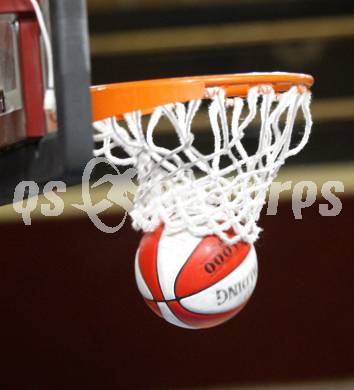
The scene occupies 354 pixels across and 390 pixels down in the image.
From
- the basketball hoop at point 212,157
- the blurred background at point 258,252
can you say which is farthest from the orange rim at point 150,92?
the blurred background at point 258,252

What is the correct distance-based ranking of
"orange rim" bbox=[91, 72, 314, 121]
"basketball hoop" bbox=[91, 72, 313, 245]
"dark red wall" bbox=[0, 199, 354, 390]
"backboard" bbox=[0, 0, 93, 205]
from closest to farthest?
→ "backboard" bbox=[0, 0, 93, 205] → "orange rim" bbox=[91, 72, 314, 121] → "basketball hoop" bbox=[91, 72, 313, 245] → "dark red wall" bbox=[0, 199, 354, 390]

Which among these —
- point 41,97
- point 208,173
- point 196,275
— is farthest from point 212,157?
point 41,97

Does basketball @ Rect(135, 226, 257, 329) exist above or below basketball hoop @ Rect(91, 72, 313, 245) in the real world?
below

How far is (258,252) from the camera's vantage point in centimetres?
244

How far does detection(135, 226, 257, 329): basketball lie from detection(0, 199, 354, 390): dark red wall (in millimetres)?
1004

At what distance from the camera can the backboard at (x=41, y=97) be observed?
3.29ft

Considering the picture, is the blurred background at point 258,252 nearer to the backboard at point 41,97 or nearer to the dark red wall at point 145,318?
the dark red wall at point 145,318

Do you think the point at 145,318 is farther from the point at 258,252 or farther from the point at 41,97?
the point at 41,97

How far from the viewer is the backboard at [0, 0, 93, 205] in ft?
3.29

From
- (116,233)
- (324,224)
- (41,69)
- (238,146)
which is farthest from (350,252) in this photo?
(41,69)

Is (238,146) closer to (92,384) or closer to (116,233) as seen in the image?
(116,233)

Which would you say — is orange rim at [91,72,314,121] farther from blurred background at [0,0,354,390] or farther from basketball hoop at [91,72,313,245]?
blurred background at [0,0,354,390]

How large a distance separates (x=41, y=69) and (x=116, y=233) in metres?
1.33

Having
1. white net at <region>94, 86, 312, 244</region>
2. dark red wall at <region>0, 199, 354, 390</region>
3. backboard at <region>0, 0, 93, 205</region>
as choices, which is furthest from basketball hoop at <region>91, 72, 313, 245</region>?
dark red wall at <region>0, 199, 354, 390</region>
